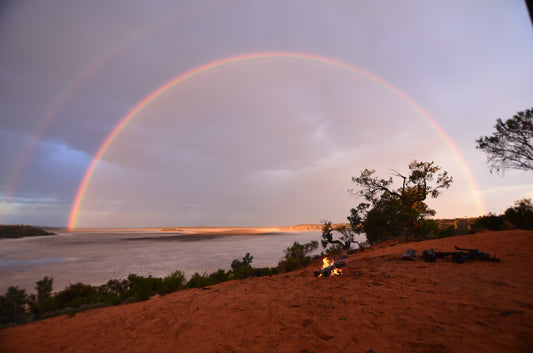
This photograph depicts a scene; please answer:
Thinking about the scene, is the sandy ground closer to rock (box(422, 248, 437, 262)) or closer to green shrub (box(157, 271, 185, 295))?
rock (box(422, 248, 437, 262))

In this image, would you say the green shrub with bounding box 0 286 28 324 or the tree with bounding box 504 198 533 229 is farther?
the tree with bounding box 504 198 533 229

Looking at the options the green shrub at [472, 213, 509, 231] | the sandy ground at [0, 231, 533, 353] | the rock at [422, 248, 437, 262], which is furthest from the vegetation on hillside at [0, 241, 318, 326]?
the green shrub at [472, 213, 509, 231]

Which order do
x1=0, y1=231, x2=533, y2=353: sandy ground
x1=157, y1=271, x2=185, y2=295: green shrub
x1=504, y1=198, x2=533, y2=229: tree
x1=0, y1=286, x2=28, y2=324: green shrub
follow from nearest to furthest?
x1=0, y1=231, x2=533, y2=353: sandy ground < x1=0, y1=286, x2=28, y2=324: green shrub < x1=157, y1=271, x2=185, y2=295: green shrub < x1=504, y1=198, x2=533, y2=229: tree

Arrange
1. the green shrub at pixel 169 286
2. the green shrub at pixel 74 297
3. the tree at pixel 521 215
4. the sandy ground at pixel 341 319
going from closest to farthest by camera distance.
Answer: the sandy ground at pixel 341 319
the green shrub at pixel 74 297
the green shrub at pixel 169 286
the tree at pixel 521 215

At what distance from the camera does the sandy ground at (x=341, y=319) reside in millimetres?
3893

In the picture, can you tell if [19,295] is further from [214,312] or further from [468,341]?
[468,341]

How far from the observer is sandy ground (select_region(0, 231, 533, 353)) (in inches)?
153

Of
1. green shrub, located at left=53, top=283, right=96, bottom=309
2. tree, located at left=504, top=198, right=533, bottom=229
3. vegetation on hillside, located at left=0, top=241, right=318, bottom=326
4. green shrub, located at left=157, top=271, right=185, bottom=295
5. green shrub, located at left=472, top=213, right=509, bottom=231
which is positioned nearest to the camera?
vegetation on hillside, located at left=0, top=241, right=318, bottom=326

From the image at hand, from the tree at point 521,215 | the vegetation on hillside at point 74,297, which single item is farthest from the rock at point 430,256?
the tree at point 521,215

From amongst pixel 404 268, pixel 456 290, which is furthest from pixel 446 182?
pixel 456 290

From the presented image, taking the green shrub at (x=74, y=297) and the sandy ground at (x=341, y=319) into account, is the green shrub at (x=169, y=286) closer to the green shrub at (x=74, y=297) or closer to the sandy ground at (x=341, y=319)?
the sandy ground at (x=341, y=319)

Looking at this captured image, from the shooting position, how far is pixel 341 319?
489 centimetres

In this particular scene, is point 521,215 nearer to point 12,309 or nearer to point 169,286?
point 169,286

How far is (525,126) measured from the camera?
1524 cm
